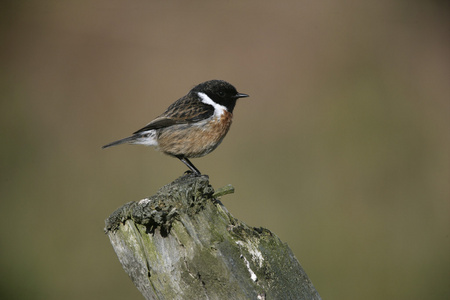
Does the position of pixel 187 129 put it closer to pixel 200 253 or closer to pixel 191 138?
pixel 191 138

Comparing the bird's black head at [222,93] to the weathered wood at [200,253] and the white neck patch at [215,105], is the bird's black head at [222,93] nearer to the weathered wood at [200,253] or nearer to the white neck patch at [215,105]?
the white neck patch at [215,105]

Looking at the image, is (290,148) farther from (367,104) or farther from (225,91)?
(225,91)

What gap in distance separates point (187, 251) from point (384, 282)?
15.7ft

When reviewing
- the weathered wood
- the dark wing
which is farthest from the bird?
the weathered wood

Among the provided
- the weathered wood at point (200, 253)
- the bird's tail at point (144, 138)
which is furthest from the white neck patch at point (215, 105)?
the weathered wood at point (200, 253)

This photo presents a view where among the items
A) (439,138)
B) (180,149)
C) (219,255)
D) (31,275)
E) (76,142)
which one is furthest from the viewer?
(439,138)

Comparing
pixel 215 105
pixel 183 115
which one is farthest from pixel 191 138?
pixel 215 105

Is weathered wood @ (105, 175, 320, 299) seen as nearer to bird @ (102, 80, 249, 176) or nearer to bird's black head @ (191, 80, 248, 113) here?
bird @ (102, 80, 249, 176)

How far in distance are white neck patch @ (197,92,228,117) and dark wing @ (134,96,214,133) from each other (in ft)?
0.17

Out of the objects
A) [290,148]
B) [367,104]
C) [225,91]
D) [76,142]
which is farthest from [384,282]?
[76,142]

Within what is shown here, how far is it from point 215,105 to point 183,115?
1.23ft

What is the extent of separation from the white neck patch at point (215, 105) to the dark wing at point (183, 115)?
5 centimetres

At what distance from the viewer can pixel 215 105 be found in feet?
16.8

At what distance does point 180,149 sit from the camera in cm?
493
